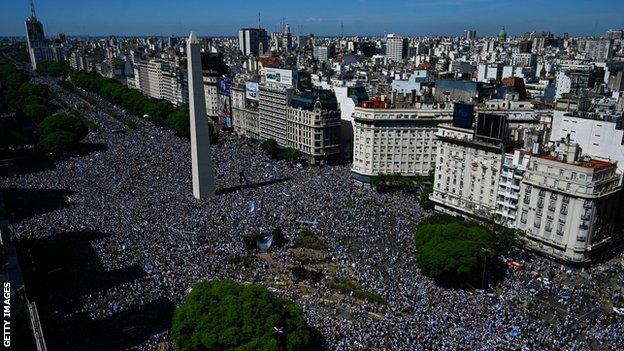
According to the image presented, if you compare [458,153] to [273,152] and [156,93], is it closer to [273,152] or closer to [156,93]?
[273,152]

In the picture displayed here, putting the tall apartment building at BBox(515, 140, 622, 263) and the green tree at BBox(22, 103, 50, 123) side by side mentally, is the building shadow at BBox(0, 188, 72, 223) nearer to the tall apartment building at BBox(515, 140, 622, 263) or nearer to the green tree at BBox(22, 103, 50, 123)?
the tall apartment building at BBox(515, 140, 622, 263)

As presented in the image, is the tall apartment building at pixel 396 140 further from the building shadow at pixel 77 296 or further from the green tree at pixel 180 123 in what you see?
the green tree at pixel 180 123

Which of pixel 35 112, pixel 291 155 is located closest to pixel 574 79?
pixel 291 155

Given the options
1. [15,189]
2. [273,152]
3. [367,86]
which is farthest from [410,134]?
[15,189]

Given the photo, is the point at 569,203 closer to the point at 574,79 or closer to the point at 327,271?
the point at 327,271

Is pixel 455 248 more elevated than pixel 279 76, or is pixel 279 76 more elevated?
pixel 279 76
